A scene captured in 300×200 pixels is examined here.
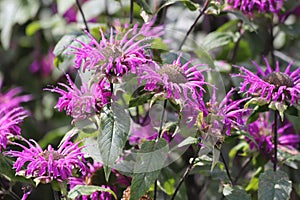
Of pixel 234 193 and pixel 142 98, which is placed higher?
pixel 142 98

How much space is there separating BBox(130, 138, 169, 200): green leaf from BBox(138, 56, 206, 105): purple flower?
0.09 metres

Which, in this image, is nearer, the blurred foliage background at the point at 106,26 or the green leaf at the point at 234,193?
the green leaf at the point at 234,193

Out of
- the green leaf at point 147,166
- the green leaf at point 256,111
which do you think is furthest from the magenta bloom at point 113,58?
the green leaf at point 256,111

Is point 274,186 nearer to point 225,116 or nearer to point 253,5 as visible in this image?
point 225,116

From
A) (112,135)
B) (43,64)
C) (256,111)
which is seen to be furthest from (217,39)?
(43,64)

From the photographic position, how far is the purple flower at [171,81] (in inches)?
40.4

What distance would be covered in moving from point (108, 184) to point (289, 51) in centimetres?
122

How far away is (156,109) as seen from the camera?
1244 millimetres

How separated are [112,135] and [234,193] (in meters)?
0.26

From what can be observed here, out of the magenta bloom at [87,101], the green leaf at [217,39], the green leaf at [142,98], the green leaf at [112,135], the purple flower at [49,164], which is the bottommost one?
the purple flower at [49,164]

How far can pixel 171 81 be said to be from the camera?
1.05 m

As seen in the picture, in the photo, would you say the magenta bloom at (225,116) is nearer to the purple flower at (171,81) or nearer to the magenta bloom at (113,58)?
the purple flower at (171,81)

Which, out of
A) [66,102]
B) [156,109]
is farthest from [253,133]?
[66,102]

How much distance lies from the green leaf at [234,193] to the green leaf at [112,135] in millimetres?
231
